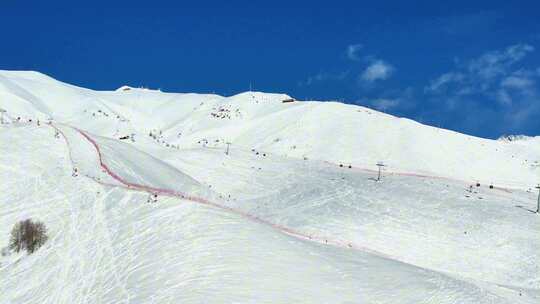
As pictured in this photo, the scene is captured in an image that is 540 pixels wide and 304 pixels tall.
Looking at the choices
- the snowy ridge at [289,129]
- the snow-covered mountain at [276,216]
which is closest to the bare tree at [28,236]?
the snow-covered mountain at [276,216]

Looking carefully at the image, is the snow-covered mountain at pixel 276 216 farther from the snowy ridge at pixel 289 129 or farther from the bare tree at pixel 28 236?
the bare tree at pixel 28 236

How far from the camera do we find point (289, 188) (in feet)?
135

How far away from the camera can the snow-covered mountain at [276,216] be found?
62.5ft

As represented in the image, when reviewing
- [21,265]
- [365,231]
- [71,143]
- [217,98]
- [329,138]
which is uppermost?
[217,98]

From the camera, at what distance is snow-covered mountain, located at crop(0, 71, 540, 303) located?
62.5 ft

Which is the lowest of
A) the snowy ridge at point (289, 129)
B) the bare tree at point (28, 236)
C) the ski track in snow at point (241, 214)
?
the bare tree at point (28, 236)

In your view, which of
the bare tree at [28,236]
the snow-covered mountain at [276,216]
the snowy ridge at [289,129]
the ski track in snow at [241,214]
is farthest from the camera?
the snowy ridge at [289,129]

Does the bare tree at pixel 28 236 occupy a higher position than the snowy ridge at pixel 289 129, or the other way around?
the snowy ridge at pixel 289 129

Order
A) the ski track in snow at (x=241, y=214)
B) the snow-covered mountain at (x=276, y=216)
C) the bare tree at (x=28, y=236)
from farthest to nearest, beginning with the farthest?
the ski track in snow at (x=241, y=214) < the bare tree at (x=28, y=236) < the snow-covered mountain at (x=276, y=216)

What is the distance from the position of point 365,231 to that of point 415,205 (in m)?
5.48

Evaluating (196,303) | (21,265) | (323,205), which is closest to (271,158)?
(323,205)

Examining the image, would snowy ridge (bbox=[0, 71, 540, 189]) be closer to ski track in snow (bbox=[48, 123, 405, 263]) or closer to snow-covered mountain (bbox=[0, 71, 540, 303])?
snow-covered mountain (bbox=[0, 71, 540, 303])

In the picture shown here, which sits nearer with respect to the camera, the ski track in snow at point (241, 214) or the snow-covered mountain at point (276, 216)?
the snow-covered mountain at point (276, 216)

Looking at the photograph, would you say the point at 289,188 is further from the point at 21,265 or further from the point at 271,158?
the point at 21,265
